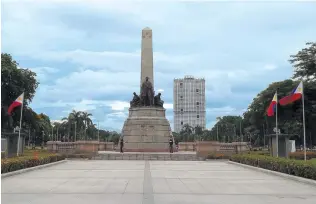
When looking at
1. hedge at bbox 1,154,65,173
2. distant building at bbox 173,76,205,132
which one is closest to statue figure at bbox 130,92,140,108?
hedge at bbox 1,154,65,173

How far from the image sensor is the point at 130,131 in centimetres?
4528

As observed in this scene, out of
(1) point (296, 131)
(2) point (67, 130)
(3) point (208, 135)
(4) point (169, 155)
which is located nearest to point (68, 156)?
(4) point (169, 155)

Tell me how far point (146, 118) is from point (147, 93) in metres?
3.14

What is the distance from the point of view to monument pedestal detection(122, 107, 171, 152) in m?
44.5

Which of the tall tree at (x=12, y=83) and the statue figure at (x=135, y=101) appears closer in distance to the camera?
the tall tree at (x=12, y=83)

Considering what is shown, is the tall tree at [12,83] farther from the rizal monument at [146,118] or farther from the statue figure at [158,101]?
the statue figure at [158,101]

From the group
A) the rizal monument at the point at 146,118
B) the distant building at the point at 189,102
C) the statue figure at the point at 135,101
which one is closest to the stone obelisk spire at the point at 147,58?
the rizal monument at the point at 146,118

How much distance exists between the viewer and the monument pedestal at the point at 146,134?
44.5m

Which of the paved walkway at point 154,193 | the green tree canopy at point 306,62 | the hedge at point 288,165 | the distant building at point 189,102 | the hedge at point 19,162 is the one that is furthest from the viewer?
the distant building at point 189,102

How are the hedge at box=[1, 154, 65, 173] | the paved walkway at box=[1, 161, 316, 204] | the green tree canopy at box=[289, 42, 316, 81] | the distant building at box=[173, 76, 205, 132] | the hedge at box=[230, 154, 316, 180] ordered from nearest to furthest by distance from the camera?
the paved walkway at box=[1, 161, 316, 204] < the hedge at box=[230, 154, 316, 180] < the hedge at box=[1, 154, 65, 173] < the green tree canopy at box=[289, 42, 316, 81] < the distant building at box=[173, 76, 205, 132]

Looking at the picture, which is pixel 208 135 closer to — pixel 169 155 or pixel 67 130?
pixel 67 130

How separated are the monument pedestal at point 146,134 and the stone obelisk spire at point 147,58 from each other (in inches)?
189

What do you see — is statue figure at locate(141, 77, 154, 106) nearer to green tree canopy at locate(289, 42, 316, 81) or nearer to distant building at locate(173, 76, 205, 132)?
green tree canopy at locate(289, 42, 316, 81)

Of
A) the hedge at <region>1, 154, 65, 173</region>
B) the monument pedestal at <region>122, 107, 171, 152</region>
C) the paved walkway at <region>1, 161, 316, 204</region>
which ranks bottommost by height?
the paved walkway at <region>1, 161, 316, 204</region>
